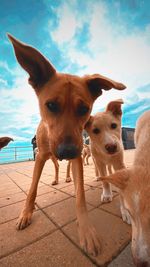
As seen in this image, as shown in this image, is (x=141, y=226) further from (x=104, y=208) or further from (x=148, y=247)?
(x=104, y=208)

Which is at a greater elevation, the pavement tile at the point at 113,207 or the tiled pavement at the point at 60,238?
the pavement tile at the point at 113,207

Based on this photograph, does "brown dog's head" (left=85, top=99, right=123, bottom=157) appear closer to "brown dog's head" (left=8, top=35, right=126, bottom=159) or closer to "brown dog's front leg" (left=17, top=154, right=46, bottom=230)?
"brown dog's head" (left=8, top=35, right=126, bottom=159)

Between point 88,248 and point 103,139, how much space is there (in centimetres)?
Answer: 155

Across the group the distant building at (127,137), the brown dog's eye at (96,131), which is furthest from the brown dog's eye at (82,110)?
the distant building at (127,137)

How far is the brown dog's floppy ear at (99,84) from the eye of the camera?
83.8 inches

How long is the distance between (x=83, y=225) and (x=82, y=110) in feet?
4.43

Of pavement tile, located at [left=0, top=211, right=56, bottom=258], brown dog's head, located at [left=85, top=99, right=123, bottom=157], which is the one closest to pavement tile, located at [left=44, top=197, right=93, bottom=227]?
pavement tile, located at [left=0, top=211, right=56, bottom=258]

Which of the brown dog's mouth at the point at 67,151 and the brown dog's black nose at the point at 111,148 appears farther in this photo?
the brown dog's black nose at the point at 111,148

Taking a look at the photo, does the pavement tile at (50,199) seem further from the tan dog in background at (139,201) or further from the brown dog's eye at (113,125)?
the tan dog in background at (139,201)

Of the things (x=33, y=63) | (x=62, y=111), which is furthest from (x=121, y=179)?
(x=33, y=63)

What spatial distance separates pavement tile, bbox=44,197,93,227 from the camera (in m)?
2.05

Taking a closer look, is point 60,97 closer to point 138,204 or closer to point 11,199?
point 138,204

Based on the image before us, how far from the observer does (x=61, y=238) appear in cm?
165

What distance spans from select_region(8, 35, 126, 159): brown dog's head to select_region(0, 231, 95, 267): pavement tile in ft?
2.70
